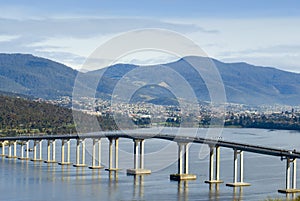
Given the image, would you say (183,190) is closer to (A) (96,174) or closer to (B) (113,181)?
(B) (113,181)

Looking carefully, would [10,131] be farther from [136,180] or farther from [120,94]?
[120,94]

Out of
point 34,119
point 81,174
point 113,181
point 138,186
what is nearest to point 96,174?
point 81,174

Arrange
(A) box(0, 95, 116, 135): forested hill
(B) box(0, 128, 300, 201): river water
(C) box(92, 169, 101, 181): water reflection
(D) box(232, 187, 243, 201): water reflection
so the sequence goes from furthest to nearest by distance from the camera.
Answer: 1. (A) box(0, 95, 116, 135): forested hill
2. (C) box(92, 169, 101, 181): water reflection
3. (B) box(0, 128, 300, 201): river water
4. (D) box(232, 187, 243, 201): water reflection

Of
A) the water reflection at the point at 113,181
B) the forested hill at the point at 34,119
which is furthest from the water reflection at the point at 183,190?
the forested hill at the point at 34,119

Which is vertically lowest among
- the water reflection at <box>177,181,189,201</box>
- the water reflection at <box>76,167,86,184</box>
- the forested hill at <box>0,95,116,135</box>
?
the water reflection at <box>177,181,189,201</box>

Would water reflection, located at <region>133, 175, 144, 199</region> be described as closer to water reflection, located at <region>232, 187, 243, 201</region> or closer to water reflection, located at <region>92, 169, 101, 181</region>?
water reflection, located at <region>92, 169, 101, 181</region>

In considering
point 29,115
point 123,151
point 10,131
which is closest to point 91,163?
point 123,151

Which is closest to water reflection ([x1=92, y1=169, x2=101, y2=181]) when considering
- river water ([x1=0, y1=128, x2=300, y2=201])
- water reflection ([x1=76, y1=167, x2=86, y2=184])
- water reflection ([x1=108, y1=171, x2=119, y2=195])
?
river water ([x1=0, y1=128, x2=300, y2=201])
